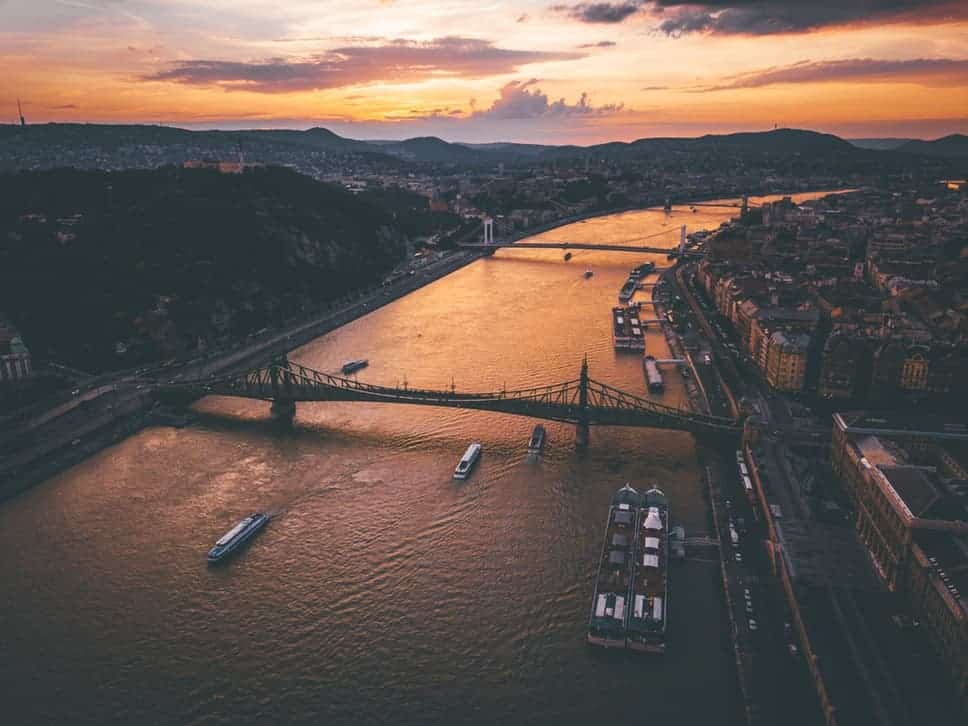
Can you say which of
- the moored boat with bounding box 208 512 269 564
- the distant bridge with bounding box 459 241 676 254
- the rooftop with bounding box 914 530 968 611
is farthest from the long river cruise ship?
the distant bridge with bounding box 459 241 676 254

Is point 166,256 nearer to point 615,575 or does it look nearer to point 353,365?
point 353,365

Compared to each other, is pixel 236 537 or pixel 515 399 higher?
pixel 515 399

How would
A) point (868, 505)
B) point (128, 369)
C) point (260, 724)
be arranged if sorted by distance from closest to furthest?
point (260, 724), point (868, 505), point (128, 369)

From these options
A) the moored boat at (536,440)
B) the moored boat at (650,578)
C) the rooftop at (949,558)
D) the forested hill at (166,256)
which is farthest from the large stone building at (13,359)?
the rooftop at (949,558)

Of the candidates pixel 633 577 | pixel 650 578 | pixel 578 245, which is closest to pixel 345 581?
pixel 633 577

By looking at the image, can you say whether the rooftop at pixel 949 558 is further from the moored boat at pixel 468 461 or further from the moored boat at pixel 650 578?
the moored boat at pixel 468 461

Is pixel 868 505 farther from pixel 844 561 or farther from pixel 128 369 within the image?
pixel 128 369

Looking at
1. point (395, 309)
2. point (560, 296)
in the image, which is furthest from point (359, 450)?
point (560, 296)
